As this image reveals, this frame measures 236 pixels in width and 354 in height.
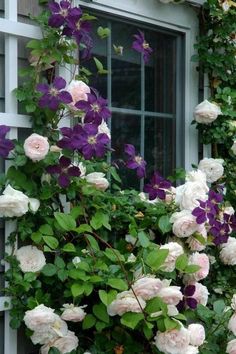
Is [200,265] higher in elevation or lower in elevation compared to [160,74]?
lower

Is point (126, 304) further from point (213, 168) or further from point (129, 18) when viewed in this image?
point (129, 18)

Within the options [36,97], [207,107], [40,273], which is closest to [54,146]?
[36,97]

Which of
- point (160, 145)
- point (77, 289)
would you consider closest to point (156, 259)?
point (77, 289)

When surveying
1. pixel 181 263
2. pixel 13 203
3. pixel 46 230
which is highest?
pixel 13 203

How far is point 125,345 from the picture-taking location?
2.37 meters

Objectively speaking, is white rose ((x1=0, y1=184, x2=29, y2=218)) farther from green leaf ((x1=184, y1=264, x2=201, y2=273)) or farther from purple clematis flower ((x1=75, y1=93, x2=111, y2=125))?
green leaf ((x1=184, y1=264, x2=201, y2=273))

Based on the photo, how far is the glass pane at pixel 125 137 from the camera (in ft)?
9.37

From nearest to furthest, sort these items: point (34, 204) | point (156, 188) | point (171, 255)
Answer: point (34, 204), point (171, 255), point (156, 188)

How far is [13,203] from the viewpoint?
2.18m

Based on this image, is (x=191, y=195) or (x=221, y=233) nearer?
(x=191, y=195)

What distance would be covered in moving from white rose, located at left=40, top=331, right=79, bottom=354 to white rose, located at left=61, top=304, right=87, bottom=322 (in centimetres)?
7

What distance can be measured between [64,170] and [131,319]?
0.58 metres

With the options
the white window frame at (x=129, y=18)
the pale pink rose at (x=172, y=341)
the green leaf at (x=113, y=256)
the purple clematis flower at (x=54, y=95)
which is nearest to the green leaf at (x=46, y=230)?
the white window frame at (x=129, y=18)

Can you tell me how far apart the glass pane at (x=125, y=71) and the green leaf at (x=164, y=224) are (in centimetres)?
62
